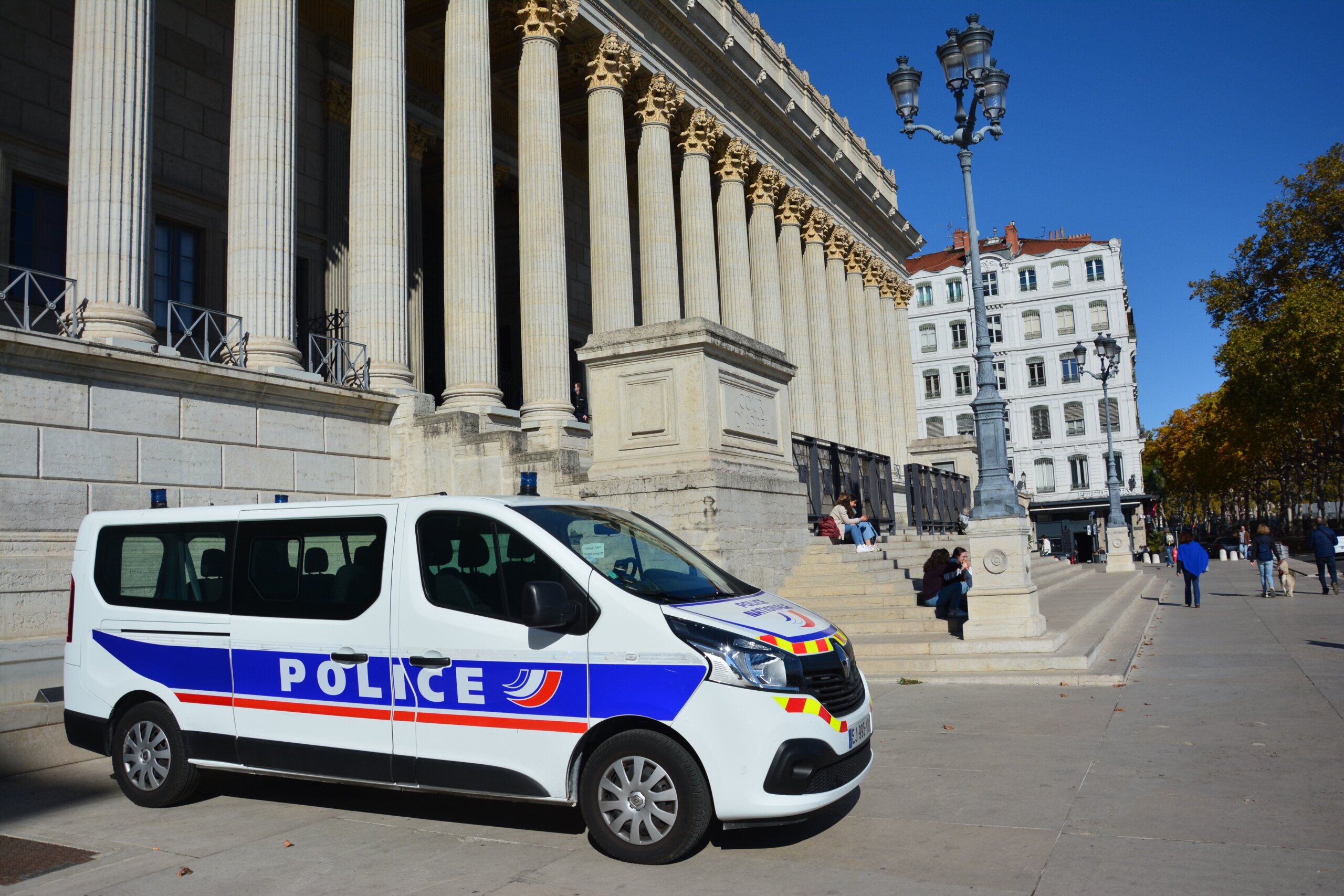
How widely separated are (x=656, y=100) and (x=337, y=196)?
8436 millimetres

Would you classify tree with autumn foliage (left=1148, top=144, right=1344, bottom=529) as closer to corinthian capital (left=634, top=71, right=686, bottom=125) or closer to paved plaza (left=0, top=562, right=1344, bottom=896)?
corinthian capital (left=634, top=71, right=686, bottom=125)

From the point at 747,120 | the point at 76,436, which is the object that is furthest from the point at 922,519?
the point at 76,436

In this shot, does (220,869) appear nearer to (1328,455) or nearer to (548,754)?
(548,754)

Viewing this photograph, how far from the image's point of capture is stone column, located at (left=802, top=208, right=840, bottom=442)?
32.7 meters

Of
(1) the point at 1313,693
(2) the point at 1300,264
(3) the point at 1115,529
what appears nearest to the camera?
(1) the point at 1313,693

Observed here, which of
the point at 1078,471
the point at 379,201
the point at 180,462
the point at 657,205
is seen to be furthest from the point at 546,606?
the point at 1078,471

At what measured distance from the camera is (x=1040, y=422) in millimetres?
68375

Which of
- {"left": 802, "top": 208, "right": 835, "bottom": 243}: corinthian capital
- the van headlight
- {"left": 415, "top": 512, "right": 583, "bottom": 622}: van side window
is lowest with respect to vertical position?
the van headlight

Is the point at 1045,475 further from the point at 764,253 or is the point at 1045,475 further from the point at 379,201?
the point at 379,201

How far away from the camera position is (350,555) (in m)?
6.11

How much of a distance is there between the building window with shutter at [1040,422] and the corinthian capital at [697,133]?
48181 mm

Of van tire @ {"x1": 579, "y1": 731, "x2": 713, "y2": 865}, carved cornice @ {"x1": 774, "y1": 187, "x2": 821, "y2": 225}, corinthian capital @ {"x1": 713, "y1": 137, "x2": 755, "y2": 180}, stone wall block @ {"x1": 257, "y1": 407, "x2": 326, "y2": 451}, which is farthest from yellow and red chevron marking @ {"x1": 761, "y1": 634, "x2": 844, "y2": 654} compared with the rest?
carved cornice @ {"x1": 774, "y1": 187, "x2": 821, "y2": 225}

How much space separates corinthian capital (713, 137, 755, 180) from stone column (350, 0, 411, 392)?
13.4 metres

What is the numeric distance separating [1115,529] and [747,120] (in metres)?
18.1
